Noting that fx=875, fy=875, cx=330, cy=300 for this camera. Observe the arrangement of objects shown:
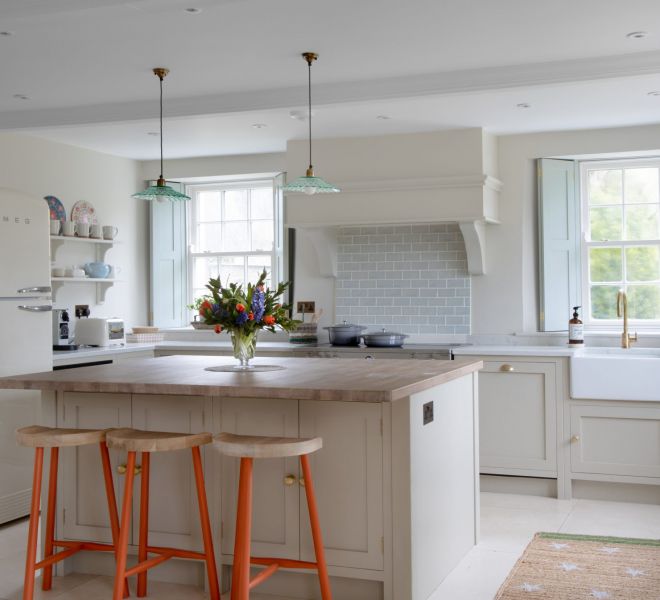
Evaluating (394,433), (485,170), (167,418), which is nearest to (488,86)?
(485,170)

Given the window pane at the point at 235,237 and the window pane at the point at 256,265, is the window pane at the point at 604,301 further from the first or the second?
the window pane at the point at 235,237

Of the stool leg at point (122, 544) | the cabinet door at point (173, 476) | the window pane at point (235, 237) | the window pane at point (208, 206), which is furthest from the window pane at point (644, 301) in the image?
the stool leg at point (122, 544)

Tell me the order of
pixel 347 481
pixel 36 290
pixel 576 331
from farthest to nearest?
pixel 576 331
pixel 36 290
pixel 347 481

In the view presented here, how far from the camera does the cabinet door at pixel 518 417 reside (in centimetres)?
574

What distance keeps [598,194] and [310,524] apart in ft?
13.0

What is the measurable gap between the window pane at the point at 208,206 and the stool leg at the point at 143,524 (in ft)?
13.8

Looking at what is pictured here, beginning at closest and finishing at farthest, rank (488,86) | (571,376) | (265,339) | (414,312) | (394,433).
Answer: (394,433), (488,86), (571,376), (414,312), (265,339)

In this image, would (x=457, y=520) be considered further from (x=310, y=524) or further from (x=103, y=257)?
(x=103, y=257)

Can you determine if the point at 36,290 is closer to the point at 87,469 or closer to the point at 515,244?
the point at 87,469

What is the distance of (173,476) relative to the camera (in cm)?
395

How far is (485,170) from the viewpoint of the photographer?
625 cm

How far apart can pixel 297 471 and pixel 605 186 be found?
12.8ft

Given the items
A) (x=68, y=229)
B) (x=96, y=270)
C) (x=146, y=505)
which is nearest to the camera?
(x=146, y=505)

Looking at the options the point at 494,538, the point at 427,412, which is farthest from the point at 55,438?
the point at 494,538
